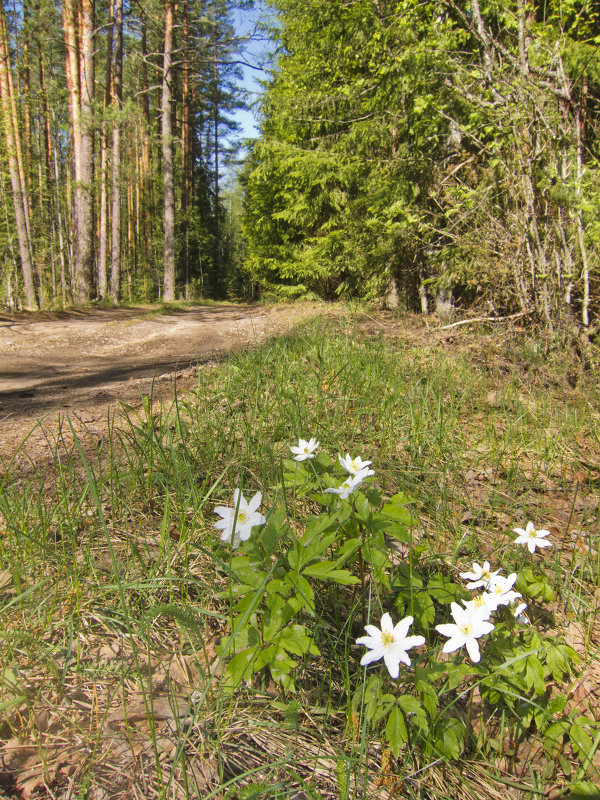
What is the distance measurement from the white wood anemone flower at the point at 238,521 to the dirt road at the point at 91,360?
1.19 m

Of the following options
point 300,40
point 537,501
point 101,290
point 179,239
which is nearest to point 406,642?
point 537,501

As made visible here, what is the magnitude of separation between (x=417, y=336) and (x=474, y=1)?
3.35m

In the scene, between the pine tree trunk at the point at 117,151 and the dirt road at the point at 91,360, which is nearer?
the dirt road at the point at 91,360

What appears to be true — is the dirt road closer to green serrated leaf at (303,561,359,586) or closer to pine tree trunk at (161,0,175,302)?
green serrated leaf at (303,561,359,586)

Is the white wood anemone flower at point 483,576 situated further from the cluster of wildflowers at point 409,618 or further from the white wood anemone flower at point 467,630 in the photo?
the white wood anemone flower at point 467,630

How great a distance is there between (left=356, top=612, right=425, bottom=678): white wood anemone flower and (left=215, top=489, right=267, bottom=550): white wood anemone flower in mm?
388

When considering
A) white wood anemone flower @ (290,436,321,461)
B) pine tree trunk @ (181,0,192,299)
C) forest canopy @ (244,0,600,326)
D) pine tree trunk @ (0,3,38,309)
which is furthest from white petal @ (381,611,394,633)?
pine tree trunk @ (181,0,192,299)

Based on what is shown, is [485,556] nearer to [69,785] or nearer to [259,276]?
[69,785]

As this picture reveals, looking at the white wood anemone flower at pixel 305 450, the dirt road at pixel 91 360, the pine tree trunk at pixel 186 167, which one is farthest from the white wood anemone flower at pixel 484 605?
the pine tree trunk at pixel 186 167

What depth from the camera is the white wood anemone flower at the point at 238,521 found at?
1189 millimetres

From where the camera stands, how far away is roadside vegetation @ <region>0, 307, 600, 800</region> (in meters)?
1.07

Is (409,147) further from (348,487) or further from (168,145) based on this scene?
(168,145)

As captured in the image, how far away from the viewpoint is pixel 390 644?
1014 millimetres

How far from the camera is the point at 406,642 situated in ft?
3.29
